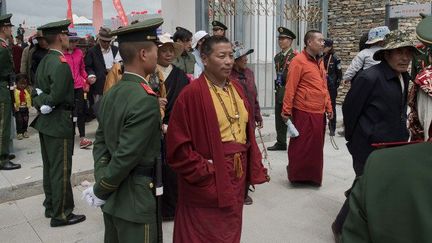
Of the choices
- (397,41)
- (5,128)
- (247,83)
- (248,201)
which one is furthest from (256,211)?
(5,128)

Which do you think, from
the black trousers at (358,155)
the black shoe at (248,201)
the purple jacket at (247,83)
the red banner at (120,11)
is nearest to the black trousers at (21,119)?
the purple jacket at (247,83)

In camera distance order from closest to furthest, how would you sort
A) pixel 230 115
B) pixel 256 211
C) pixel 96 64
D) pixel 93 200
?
pixel 93 200
pixel 230 115
pixel 256 211
pixel 96 64

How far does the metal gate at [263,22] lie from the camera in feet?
27.1

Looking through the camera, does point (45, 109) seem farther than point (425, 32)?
Yes

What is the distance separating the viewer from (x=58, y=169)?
3.62 meters

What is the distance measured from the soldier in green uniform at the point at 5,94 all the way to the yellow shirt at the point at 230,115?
11.4 ft

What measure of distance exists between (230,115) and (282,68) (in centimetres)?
366

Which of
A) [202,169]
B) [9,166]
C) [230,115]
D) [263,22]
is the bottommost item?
[9,166]

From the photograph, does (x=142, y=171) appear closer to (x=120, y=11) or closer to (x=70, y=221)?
(x=70, y=221)

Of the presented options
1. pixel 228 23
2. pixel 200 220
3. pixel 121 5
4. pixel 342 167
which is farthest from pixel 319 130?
pixel 121 5

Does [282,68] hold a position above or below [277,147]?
above

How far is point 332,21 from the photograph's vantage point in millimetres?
11469

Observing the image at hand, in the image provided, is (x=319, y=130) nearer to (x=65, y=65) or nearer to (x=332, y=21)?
(x=65, y=65)

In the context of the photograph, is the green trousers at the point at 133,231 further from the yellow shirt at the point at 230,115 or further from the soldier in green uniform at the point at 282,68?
the soldier in green uniform at the point at 282,68
